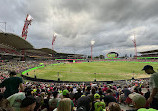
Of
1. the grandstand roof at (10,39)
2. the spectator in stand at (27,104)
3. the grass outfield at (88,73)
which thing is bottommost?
the grass outfield at (88,73)

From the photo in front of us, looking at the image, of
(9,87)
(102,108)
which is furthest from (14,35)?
(102,108)

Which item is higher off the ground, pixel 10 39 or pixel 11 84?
pixel 10 39

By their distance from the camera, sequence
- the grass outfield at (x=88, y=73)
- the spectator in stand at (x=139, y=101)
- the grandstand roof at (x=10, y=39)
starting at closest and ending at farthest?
the spectator in stand at (x=139, y=101) → the grass outfield at (x=88, y=73) → the grandstand roof at (x=10, y=39)

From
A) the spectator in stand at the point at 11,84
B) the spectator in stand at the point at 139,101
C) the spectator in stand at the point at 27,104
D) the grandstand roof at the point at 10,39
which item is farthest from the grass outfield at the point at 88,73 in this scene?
the grandstand roof at the point at 10,39

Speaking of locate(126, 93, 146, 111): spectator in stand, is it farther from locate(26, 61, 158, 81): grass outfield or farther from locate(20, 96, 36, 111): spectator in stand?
locate(26, 61, 158, 81): grass outfield

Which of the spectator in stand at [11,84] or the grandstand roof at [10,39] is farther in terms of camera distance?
the grandstand roof at [10,39]

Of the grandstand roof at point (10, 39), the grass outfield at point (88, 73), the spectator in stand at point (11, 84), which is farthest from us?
the grandstand roof at point (10, 39)

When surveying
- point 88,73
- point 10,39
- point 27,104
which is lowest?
point 88,73

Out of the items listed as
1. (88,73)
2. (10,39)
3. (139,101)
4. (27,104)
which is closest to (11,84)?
(27,104)

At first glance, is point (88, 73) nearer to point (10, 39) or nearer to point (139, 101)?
point (139, 101)

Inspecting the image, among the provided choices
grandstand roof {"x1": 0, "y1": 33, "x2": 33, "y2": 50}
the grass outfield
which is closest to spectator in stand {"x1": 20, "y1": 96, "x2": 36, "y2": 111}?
the grass outfield

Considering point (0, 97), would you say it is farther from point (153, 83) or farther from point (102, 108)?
point (153, 83)

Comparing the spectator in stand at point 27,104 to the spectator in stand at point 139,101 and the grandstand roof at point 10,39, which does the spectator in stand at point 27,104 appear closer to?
the spectator in stand at point 139,101

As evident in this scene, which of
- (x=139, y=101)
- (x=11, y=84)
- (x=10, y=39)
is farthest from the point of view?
(x=10, y=39)
